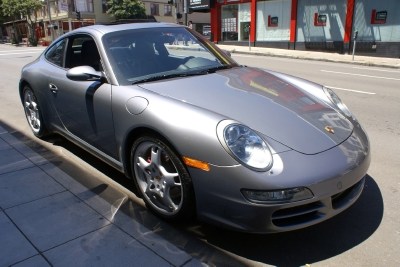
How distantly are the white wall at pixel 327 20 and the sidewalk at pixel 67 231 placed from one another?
59.8 feet

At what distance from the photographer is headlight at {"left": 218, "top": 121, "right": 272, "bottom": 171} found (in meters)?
2.16

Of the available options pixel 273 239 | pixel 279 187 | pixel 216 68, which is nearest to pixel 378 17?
pixel 216 68

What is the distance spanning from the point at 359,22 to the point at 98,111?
17823 mm

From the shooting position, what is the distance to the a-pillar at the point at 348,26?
17547 mm

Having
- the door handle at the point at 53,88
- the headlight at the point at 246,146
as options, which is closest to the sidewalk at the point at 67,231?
the headlight at the point at 246,146

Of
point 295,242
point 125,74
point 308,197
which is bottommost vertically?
point 295,242

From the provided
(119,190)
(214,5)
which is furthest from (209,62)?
(214,5)

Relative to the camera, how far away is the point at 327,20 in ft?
61.6

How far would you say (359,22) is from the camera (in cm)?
1752

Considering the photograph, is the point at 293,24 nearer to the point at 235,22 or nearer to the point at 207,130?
the point at 235,22

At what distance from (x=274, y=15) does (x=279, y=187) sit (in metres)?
21.1

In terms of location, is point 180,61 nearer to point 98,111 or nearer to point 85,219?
point 98,111

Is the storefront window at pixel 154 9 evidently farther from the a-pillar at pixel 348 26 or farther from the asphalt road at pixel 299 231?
the asphalt road at pixel 299 231

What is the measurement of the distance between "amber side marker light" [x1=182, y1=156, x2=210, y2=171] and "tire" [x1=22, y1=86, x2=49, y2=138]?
285 centimetres
